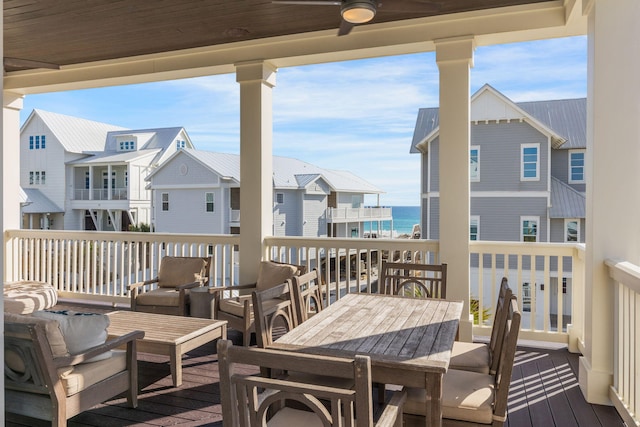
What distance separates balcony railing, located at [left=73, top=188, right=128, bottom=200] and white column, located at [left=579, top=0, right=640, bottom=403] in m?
18.8

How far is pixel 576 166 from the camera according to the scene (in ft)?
36.0

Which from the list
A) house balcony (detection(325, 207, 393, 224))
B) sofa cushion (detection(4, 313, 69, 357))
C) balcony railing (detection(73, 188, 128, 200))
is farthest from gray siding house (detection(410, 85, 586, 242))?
balcony railing (detection(73, 188, 128, 200))

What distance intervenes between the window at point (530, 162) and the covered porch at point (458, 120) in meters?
6.85

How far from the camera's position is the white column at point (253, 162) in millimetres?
5176

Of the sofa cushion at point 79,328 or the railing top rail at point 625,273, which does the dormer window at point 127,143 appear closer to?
the sofa cushion at point 79,328

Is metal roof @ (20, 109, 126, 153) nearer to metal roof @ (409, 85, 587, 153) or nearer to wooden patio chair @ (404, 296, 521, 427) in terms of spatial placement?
metal roof @ (409, 85, 587, 153)

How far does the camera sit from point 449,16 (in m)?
4.32

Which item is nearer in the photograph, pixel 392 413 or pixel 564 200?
pixel 392 413

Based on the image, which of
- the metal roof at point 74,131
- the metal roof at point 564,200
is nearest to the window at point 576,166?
the metal roof at point 564,200

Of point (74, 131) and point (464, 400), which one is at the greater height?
point (74, 131)

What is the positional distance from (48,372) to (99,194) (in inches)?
748

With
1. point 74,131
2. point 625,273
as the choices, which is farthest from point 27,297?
point 74,131

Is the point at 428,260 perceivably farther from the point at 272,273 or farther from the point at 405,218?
the point at 405,218

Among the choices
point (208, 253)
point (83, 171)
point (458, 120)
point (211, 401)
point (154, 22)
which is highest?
point (154, 22)
